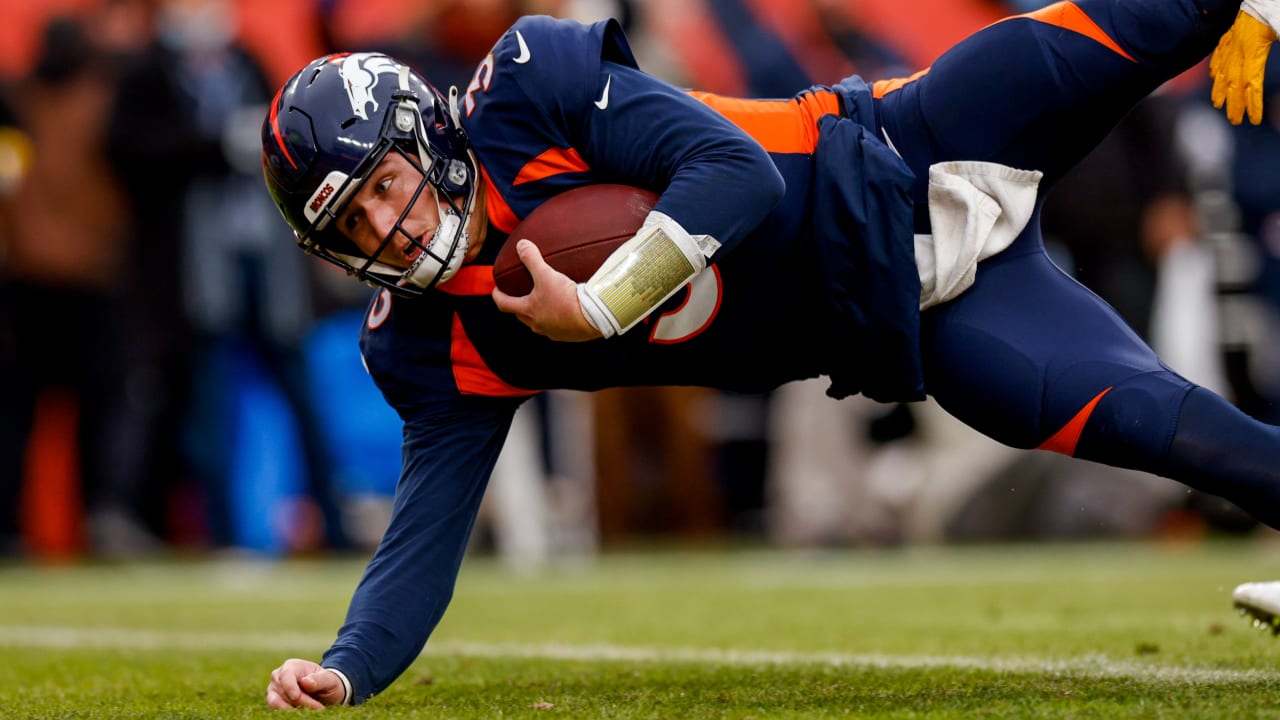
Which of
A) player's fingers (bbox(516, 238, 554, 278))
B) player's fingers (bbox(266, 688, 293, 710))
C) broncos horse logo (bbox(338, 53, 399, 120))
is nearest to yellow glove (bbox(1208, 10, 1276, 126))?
player's fingers (bbox(516, 238, 554, 278))

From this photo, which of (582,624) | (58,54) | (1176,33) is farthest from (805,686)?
(58,54)

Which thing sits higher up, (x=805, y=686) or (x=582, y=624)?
(x=805, y=686)

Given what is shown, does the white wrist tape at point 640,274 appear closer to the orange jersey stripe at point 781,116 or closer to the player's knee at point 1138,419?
the orange jersey stripe at point 781,116

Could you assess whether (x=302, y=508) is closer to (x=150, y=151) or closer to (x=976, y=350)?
(x=150, y=151)

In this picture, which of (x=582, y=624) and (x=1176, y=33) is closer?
(x=1176, y=33)

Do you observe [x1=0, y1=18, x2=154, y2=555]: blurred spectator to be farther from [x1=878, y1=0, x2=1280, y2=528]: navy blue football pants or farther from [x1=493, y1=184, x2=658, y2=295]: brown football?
[x1=878, y1=0, x2=1280, y2=528]: navy blue football pants

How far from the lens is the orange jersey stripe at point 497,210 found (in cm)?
301

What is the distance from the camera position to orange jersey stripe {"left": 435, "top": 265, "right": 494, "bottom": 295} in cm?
301

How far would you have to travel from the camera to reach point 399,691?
334 cm

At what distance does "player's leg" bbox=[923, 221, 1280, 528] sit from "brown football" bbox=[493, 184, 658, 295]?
0.59 m

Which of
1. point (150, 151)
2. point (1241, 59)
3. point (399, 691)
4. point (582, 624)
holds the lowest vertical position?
point (582, 624)

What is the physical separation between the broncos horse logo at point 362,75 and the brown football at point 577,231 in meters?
0.35

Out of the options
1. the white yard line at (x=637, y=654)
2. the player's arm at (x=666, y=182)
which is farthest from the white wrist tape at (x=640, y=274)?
the white yard line at (x=637, y=654)

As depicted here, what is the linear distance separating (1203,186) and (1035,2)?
2072mm
